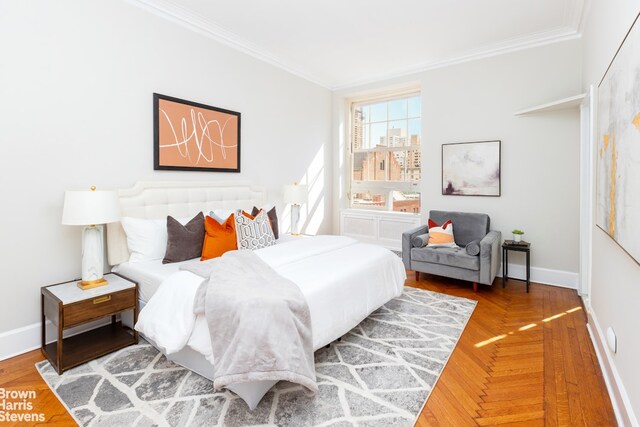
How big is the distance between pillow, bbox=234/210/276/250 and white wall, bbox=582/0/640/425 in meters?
2.67

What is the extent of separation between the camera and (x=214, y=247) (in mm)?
2941

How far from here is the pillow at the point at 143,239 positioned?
9.31 feet

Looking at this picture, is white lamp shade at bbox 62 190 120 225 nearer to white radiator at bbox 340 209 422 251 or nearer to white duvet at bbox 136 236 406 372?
white duvet at bbox 136 236 406 372

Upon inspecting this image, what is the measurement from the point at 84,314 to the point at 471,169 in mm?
4409

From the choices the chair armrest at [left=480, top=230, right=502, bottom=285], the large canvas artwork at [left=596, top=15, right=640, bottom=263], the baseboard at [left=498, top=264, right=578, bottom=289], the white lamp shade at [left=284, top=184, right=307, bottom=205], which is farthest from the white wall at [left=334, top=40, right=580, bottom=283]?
the white lamp shade at [left=284, top=184, right=307, bottom=205]

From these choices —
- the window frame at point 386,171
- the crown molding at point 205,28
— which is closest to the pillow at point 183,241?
the crown molding at point 205,28

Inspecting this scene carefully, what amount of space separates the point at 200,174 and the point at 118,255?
46.3 inches

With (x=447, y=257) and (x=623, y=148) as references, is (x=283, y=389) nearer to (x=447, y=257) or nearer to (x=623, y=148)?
(x=623, y=148)

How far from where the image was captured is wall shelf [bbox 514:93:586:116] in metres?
3.27

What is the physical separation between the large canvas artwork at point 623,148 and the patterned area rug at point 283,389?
1.33m

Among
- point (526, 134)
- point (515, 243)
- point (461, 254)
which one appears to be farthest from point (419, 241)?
point (526, 134)

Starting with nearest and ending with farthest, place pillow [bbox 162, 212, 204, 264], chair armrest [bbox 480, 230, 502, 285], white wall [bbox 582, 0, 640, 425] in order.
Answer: white wall [bbox 582, 0, 640, 425] < pillow [bbox 162, 212, 204, 264] < chair armrest [bbox 480, 230, 502, 285]

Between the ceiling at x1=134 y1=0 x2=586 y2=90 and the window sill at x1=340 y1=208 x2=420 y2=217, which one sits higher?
the ceiling at x1=134 y1=0 x2=586 y2=90

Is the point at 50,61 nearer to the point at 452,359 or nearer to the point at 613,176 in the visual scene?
the point at 452,359
